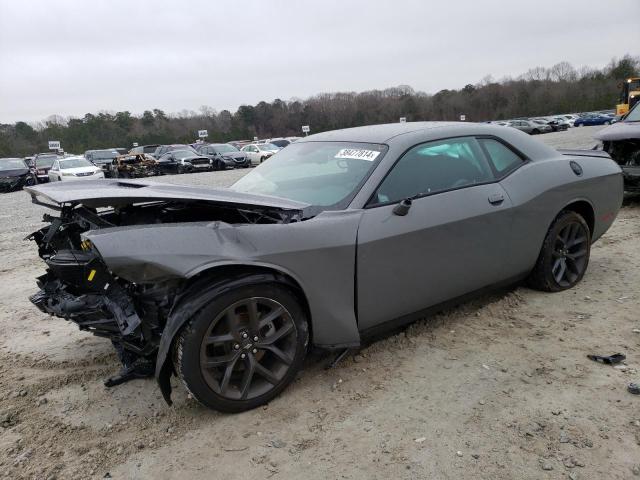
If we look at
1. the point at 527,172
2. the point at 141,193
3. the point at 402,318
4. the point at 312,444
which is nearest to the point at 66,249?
the point at 141,193

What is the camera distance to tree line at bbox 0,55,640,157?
71438 mm

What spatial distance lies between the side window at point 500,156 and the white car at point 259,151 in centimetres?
2495

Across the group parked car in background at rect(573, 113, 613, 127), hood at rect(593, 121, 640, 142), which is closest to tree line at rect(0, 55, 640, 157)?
parked car in background at rect(573, 113, 613, 127)

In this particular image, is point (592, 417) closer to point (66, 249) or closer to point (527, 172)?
point (527, 172)

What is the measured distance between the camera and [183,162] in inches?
1035

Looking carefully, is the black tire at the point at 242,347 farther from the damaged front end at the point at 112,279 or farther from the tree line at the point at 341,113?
the tree line at the point at 341,113

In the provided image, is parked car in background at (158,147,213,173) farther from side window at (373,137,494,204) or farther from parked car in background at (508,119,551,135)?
parked car in background at (508,119,551,135)

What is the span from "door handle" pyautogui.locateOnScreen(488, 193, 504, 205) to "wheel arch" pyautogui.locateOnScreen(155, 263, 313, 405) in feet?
5.39

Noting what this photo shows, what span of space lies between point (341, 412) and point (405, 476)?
0.57 meters

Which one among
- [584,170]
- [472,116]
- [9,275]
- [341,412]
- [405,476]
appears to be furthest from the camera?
[472,116]

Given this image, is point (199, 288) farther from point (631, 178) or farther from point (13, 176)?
point (13, 176)

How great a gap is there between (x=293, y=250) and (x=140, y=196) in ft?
2.89

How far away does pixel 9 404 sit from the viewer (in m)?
2.90

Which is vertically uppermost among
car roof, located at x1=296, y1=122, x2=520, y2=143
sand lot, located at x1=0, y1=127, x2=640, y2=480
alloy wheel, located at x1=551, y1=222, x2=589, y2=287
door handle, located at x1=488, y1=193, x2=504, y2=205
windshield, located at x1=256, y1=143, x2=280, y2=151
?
car roof, located at x1=296, y1=122, x2=520, y2=143
